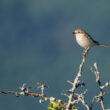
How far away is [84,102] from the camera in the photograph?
16.6ft

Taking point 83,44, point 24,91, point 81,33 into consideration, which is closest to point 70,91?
point 24,91

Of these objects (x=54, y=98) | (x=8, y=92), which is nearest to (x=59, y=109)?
(x=54, y=98)

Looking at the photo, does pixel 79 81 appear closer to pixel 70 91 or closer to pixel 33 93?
pixel 70 91

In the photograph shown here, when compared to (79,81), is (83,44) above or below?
above

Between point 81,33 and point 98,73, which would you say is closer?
point 98,73

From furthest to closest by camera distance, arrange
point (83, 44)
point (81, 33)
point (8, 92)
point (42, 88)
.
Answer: point (81, 33) < point (83, 44) < point (42, 88) < point (8, 92)

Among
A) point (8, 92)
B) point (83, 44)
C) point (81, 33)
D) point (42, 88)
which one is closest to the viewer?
point (8, 92)

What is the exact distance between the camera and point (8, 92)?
4.94m

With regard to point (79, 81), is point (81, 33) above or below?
above

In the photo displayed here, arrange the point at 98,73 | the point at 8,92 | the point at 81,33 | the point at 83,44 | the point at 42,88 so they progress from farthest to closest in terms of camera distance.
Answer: the point at 81,33
the point at 83,44
the point at 98,73
the point at 42,88
the point at 8,92

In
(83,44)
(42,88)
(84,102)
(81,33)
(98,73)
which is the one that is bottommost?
(84,102)

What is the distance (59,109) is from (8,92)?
1755mm

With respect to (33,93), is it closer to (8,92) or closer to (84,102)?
(8,92)

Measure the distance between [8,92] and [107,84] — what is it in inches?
81.3
